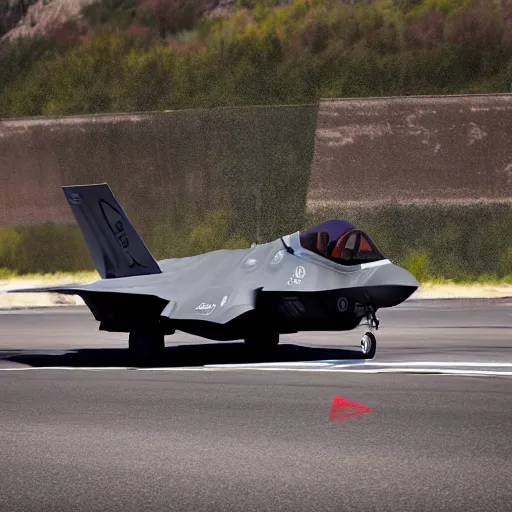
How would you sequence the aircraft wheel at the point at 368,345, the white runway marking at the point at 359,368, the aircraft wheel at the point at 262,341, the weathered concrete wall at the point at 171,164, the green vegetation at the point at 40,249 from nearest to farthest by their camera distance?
the white runway marking at the point at 359,368, the aircraft wheel at the point at 368,345, the aircraft wheel at the point at 262,341, the green vegetation at the point at 40,249, the weathered concrete wall at the point at 171,164

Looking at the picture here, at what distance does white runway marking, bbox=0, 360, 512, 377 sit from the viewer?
1569 cm

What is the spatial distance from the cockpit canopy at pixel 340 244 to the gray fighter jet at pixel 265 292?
1 centimetres

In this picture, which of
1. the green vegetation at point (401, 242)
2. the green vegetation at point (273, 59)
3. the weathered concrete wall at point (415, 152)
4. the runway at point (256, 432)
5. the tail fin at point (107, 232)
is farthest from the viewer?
the green vegetation at point (273, 59)

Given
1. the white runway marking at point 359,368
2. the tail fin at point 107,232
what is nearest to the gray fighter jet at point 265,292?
the white runway marking at point 359,368

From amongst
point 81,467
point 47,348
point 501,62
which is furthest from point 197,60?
point 81,467

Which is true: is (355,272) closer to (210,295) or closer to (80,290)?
(210,295)

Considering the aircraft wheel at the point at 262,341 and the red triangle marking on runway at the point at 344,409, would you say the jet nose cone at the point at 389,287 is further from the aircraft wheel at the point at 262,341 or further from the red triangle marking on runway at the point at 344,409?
the red triangle marking on runway at the point at 344,409

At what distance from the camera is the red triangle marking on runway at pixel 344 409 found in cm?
1151

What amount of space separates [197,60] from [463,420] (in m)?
62.9

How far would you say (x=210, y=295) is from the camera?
1670 centimetres

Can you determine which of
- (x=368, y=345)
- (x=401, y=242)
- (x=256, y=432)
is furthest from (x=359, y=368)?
(x=401, y=242)

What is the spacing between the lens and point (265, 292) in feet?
53.7

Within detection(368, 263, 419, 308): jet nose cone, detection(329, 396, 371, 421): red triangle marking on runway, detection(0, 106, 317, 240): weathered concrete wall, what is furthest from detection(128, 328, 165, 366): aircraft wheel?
detection(0, 106, 317, 240): weathered concrete wall

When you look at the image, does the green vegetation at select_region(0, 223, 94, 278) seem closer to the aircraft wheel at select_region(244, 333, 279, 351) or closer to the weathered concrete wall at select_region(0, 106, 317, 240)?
the weathered concrete wall at select_region(0, 106, 317, 240)
